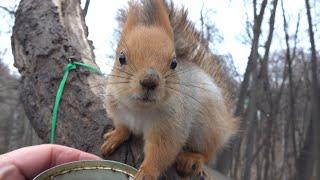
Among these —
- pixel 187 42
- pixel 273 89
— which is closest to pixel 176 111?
pixel 187 42

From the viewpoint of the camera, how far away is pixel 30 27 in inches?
112

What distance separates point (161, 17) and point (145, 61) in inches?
15.7

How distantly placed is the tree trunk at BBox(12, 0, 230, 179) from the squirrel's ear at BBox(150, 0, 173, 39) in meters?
0.53

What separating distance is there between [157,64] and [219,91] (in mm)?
782

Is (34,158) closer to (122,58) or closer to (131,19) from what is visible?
(122,58)

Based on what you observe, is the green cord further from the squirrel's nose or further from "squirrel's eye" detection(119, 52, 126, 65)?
the squirrel's nose

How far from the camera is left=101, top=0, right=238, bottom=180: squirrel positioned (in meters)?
1.89

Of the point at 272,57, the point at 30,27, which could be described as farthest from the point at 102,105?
the point at 272,57

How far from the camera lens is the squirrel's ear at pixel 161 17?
7.13ft

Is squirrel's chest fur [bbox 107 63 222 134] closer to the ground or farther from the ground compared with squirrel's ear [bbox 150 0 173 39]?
closer to the ground

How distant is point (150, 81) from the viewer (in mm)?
1773

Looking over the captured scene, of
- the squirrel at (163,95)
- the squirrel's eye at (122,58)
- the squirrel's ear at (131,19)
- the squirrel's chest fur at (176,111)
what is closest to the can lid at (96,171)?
the squirrel at (163,95)

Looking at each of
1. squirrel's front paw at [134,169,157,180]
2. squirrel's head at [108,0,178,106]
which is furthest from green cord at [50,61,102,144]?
squirrel's front paw at [134,169,157,180]

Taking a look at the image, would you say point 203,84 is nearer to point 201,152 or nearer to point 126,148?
point 201,152
